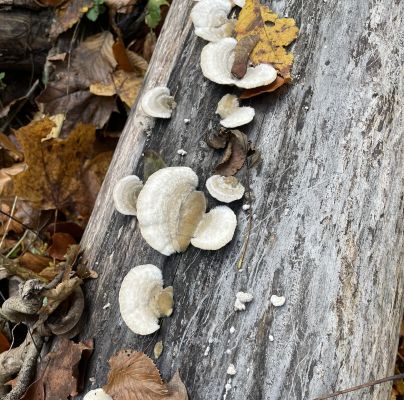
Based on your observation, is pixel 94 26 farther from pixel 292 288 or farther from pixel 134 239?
pixel 292 288

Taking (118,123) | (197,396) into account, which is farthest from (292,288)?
(118,123)

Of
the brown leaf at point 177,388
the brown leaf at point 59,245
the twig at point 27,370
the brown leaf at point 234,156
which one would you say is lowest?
the brown leaf at point 59,245

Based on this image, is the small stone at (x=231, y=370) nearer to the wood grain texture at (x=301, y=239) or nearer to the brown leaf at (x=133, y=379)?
the wood grain texture at (x=301, y=239)

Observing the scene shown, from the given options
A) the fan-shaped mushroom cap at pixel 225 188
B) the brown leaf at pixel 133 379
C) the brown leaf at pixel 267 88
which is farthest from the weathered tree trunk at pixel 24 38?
the brown leaf at pixel 133 379

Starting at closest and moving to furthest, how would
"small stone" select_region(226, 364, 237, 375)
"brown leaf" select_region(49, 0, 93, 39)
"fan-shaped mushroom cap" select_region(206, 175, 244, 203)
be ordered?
"small stone" select_region(226, 364, 237, 375), "fan-shaped mushroom cap" select_region(206, 175, 244, 203), "brown leaf" select_region(49, 0, 93, 39)

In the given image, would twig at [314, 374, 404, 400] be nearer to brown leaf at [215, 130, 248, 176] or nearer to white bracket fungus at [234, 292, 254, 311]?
white bracket fungus at [234, 292, 254, 311]

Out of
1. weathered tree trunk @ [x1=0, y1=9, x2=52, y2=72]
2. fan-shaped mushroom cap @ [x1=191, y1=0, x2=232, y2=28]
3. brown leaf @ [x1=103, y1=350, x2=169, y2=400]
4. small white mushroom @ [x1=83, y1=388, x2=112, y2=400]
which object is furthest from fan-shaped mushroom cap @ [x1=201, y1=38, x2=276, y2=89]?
weathered tree trunk @ [x1=0, y1=9, x2=52, y2=72]

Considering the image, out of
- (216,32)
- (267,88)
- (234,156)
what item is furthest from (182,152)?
(216,32)
